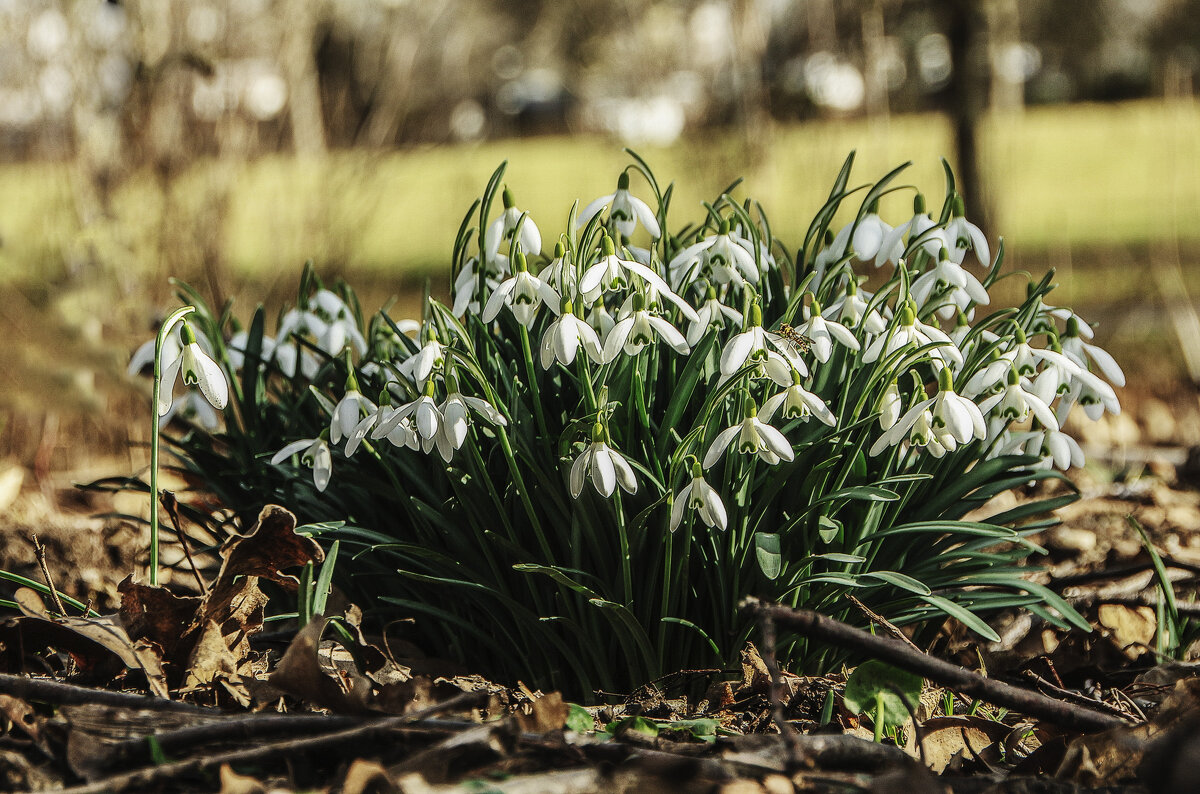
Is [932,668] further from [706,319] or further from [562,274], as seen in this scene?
[562,274]

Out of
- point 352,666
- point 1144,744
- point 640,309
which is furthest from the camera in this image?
point 352,666

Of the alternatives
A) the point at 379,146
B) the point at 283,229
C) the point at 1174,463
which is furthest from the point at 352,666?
the point at 379,146

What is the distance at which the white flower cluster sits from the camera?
4.84ft

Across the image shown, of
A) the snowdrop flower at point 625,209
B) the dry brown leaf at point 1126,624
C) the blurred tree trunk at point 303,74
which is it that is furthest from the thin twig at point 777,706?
the blurred tree trunk at point 303,74

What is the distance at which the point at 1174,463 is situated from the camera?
3393mm

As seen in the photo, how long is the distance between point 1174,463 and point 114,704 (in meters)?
3.28

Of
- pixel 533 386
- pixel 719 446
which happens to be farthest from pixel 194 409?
pixel 719 446

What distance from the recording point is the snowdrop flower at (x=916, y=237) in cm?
173

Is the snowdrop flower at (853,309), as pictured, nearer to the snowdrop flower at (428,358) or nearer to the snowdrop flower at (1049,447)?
the snowdrop flower at (1049,447)

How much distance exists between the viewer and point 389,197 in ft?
21.4

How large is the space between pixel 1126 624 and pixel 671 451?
1072mm

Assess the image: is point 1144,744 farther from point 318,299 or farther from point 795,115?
point 795,115

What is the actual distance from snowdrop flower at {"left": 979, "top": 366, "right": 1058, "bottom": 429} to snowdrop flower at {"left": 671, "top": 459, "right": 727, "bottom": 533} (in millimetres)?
509

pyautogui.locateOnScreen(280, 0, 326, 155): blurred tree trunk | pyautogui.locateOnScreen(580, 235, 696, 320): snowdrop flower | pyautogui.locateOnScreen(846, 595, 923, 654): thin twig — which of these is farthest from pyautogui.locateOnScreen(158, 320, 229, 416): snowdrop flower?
pyautogui.locateOnScreen(280, 0, 326, 155): blurred tree trunk
